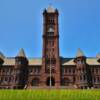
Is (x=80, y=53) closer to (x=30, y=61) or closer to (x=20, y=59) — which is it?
(x=30, y=61)

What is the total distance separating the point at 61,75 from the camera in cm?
9200

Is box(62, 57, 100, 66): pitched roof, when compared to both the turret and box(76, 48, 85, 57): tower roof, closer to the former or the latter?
box(76, 48, 85, 57): tower roof

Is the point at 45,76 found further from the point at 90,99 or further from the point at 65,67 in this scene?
the point at 90,99

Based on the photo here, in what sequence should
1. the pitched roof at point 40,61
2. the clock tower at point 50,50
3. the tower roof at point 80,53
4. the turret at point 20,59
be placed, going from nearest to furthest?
1. the clock tower at point 50,50
2. the turret at point 20,59
3. the tower roof at point 80,53
4. the pitched roof at point 40,61

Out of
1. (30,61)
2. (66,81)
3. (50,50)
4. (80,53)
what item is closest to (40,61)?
(30,61)

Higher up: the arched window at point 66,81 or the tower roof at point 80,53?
the tower roof at point 80,53

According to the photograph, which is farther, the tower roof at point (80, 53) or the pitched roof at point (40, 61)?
the pitched roof at point (40, 61)

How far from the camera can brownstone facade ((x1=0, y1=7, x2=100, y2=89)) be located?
89.5 meters

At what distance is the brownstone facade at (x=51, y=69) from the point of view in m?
89.5

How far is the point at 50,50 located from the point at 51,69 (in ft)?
23.3

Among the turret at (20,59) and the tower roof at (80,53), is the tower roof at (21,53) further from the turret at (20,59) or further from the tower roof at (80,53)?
the tower roof at (80,53)

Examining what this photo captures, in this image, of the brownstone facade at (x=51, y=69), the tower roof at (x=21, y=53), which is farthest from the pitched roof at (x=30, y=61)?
the tower roof at (x=21, y=53)

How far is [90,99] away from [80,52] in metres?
57.0

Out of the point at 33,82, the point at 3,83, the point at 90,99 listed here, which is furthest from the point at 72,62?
the point at 90,99
